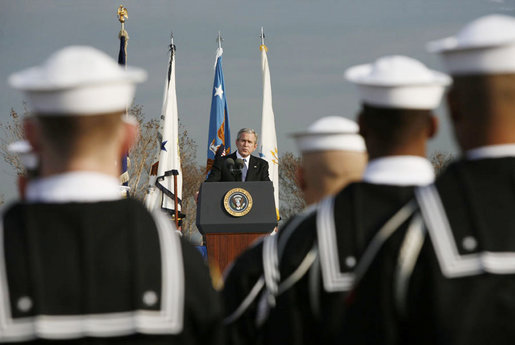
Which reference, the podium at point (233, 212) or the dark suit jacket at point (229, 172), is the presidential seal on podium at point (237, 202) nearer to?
the podium at point (233, 212)

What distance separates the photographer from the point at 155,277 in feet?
6.47

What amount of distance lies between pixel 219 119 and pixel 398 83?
14.8 m

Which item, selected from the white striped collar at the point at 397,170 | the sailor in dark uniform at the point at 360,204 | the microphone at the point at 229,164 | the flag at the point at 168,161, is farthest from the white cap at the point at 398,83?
the flag at the point at 168,161

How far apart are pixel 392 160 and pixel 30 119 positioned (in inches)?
41.7

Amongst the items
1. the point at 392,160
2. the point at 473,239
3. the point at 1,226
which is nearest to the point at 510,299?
the point at 473,239

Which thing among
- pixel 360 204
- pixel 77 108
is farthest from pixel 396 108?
pixel 77 108

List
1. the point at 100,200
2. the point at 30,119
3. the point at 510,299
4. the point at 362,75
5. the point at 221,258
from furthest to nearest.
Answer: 1. the point at 221,258
2. the point at 362,75
3. the point at 30,119
4. the point at 100,200
5. the point at 510,299

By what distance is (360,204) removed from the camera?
2.48 m

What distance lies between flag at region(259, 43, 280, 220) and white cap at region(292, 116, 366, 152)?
1442 cm

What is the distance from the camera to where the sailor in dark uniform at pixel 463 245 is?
185 centimetres

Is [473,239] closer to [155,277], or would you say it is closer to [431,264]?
[431,264]

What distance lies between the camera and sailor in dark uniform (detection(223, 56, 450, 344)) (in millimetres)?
2465

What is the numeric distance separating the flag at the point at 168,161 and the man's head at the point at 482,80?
44.7 ft

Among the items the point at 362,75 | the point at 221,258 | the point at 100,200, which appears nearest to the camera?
the point at 100,200
